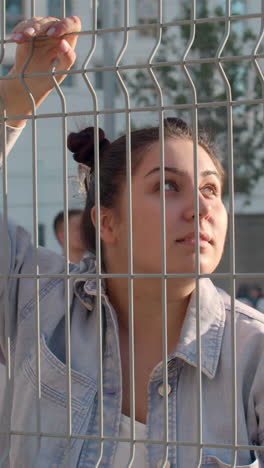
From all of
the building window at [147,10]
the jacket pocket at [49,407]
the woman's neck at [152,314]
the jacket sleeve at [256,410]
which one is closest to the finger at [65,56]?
the woman's neck at [152,314]

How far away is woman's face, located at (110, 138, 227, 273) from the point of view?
5.91 feet

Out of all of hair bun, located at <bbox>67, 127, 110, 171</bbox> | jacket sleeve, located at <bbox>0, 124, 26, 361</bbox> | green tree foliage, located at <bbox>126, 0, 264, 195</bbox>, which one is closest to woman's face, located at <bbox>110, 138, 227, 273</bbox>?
hair bun, located at <bbox>67, 127, 110, 171</bbox>

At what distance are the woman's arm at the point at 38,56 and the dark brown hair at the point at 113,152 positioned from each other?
1.13ft

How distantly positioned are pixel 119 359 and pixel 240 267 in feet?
36.2

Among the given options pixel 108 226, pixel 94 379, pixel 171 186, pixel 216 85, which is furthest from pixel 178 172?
pixel 216 85

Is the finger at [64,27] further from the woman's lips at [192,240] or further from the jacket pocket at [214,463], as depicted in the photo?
the jacket pocket at [214,463]

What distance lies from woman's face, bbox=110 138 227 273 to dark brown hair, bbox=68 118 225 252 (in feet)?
0.20

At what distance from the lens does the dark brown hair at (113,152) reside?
6.86 feet

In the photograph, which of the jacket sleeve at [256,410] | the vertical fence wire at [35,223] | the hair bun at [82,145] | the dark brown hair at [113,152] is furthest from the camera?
the hair bun at [82,145]

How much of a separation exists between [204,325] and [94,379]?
1.00 feet

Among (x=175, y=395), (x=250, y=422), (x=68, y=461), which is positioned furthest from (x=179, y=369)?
(x=68, y=461)

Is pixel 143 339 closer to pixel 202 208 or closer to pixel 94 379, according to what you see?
pixel 94 379

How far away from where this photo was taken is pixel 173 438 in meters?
1.81

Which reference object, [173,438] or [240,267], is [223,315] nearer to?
[173,438]
